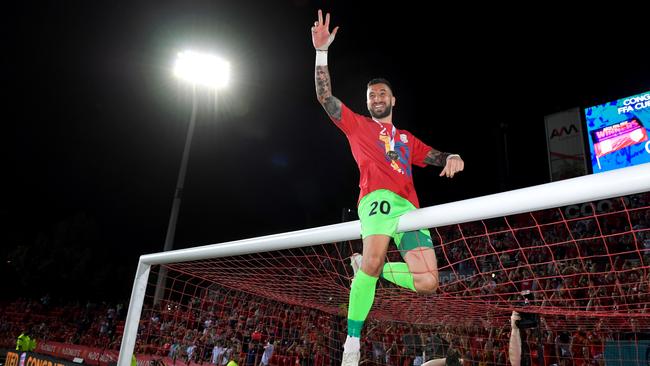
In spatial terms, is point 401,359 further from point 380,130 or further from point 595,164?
point 595,164

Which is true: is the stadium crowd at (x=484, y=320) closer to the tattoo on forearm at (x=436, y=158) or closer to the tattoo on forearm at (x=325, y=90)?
the tattoo on forearm at (x=436, y=158)

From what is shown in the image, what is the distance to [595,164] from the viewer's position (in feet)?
42.9

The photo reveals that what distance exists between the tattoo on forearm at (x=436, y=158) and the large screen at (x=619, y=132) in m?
11.3

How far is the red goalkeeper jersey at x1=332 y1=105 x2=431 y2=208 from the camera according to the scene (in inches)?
107

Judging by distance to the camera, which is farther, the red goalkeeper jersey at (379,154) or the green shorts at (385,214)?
the red goalkeeper jersey at (379,154)

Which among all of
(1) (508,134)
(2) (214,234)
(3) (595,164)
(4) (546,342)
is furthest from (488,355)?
(2) (214,234)

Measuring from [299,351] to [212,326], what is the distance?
2775 mm

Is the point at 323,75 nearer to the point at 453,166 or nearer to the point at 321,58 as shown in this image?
the point at 321,58

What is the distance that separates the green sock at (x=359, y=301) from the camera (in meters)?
2.45

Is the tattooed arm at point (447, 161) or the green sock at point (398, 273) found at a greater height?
the tattooed arm at point (447, 161)

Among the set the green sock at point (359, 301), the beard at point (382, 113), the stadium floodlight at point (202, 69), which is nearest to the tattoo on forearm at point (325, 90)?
the beard at point (382, 113)

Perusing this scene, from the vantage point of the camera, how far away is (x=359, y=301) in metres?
Answer: 2.48

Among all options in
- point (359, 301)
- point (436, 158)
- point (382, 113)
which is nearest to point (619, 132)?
point (436, 158)

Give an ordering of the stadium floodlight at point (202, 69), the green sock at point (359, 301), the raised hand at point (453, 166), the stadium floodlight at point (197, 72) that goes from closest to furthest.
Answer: the green sock at point (359, 301), the raised hand at point (453, 166), the stadium floodlight at point (197, 72), the stadium floodlight at point (202, 69)
